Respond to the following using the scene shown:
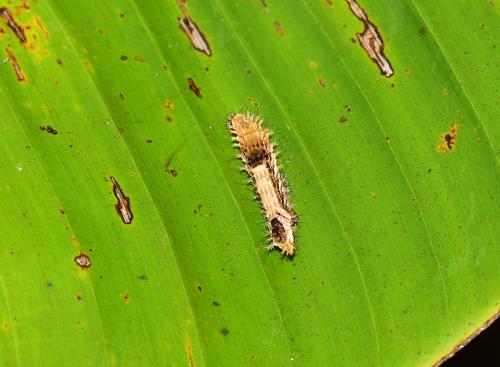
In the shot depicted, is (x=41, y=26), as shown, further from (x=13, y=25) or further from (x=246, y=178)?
(x=246, y=178)

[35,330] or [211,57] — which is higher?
[211,57]

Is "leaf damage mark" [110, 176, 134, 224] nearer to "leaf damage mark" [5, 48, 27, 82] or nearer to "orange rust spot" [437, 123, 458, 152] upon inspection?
"leaf damage mark" [5, 48, 27, 82]

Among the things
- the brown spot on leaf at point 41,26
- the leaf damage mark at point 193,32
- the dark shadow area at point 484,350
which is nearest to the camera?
the brown spot on leaf at point 41,26

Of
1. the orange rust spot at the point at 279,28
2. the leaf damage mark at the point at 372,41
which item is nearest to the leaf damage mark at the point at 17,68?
the orange rust spot at the point at 279,28

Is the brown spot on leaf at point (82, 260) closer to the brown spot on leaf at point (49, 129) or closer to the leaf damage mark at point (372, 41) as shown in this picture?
the brown spot on leaf at point (49, 129)

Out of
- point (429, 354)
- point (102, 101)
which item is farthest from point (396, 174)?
point (102, 101)

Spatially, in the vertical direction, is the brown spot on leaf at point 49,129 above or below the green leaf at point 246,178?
above

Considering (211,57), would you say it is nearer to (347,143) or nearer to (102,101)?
(102,101)
